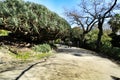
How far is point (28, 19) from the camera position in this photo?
16656mm

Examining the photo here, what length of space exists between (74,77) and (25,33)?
857cm

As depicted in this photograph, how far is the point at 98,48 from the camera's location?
2877 centimetres

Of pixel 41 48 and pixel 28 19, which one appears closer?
pixel 28 19

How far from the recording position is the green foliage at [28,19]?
51.2 ft

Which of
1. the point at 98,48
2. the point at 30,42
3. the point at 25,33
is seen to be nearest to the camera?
the point at 25,33

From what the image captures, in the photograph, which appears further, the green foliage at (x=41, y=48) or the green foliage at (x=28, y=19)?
the green foliage at (x=41, y=48)

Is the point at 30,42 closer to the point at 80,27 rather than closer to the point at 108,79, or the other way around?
the point at 108,79

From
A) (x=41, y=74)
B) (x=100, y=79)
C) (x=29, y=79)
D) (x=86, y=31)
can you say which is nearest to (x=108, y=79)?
(x=100, y=79)

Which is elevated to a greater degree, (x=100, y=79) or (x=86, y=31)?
(x=86, y=31)

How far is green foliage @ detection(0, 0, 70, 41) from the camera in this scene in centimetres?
1560

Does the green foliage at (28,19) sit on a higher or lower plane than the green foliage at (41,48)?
higher

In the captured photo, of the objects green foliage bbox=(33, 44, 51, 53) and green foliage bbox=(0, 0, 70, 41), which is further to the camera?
green foliage bbox=(33, 44, 51, 53)

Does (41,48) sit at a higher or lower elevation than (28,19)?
lower

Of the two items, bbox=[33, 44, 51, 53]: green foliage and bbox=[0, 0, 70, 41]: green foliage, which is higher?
bbox=[0, 0, 70, 41]: green foliage
